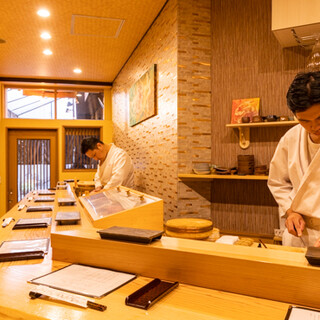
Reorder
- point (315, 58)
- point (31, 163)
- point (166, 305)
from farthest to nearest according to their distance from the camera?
1. point (31, 163)
2. point (315, 58)
3. point (166, 305)

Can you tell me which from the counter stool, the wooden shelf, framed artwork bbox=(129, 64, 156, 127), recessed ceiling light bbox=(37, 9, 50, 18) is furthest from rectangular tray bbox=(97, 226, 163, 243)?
recessed ceiling light bbox=(37, 9, 50, 18)

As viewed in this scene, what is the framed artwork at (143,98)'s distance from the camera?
4.42m

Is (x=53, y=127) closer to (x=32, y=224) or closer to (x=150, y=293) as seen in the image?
(x=32, y=224)

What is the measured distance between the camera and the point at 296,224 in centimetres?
169

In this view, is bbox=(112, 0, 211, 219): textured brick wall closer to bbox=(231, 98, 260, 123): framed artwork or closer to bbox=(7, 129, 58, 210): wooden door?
bbox=(231, 98, 260, 123): framed artwork

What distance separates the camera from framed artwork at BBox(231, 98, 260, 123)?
3.33m

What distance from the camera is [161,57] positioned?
13.7 ft

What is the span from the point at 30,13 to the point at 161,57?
174 centimetres

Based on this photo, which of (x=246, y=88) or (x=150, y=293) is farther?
(x=246, y=88)

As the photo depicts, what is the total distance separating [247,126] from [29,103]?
598 centimetres

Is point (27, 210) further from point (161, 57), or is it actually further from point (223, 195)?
point (161, 57)

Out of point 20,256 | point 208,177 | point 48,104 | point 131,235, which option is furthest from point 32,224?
point 48,104

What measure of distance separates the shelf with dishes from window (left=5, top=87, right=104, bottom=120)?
17.5 ft

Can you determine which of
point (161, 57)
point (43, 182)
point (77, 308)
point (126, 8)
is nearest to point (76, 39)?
point (126, 8)
